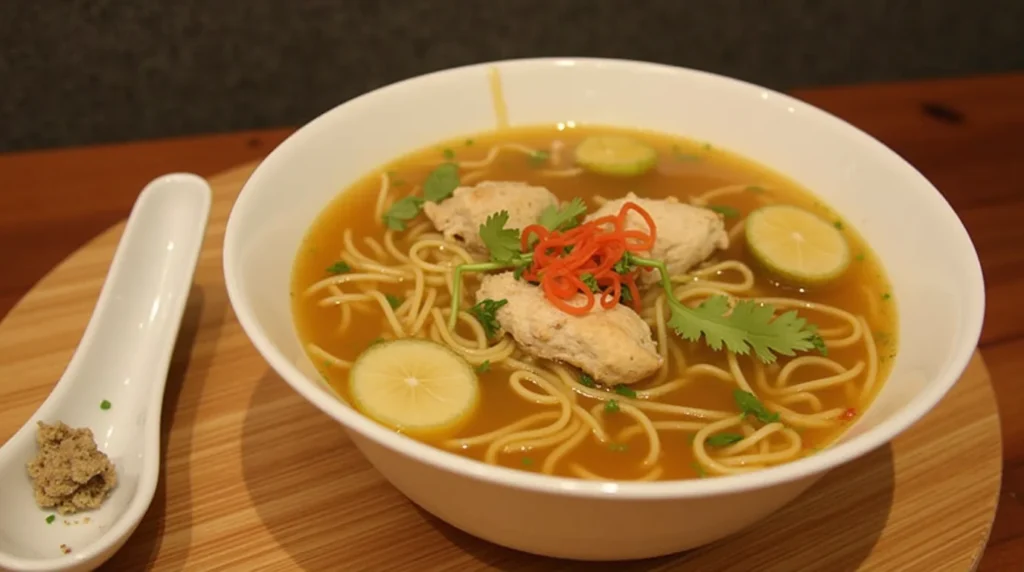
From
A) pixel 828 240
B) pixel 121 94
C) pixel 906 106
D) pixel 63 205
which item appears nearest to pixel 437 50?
pixel 121 94

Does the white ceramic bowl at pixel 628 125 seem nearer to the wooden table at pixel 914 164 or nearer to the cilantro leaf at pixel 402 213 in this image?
the cilantro leaf at pixel 402 213

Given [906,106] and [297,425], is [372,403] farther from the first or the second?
[906,106]

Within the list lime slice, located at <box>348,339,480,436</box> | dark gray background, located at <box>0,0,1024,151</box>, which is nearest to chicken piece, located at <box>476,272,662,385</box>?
lime slice, located at <box>348,339,480,436</box>

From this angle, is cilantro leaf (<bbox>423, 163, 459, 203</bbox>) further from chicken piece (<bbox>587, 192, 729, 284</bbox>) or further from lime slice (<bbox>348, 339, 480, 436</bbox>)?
lime slice (<bbox>348, 339, 480, 436</bbox>)

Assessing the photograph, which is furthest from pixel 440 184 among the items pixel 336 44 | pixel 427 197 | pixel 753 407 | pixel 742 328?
pixel 336 44

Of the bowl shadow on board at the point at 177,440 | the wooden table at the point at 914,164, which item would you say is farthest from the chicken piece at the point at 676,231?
the bowl shadow on board at the point at 177,440
